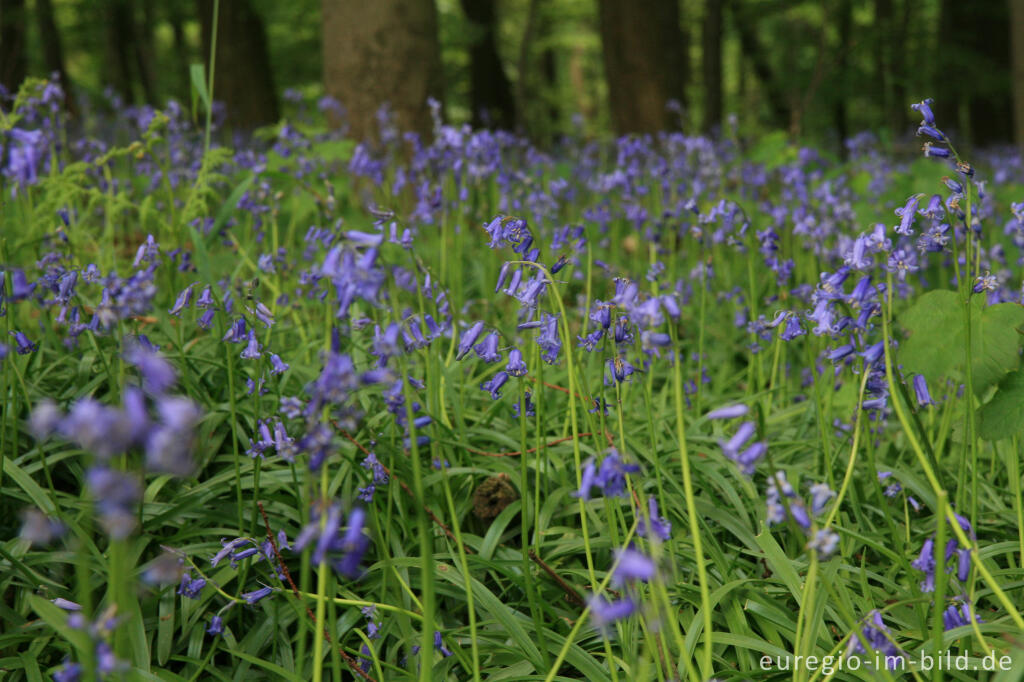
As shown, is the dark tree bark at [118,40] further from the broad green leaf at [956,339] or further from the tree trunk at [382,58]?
the broad green leaf at [956,339]

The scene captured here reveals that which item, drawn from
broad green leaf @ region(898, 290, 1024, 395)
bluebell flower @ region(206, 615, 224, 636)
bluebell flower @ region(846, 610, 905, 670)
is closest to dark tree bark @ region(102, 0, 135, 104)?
bluebell flower @ region(206, 615, 224, 636)

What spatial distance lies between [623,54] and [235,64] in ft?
17.9

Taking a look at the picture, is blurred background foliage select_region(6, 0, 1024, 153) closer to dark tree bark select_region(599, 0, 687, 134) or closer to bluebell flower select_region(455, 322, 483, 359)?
dark tree bark select_region(599, 0, 687, 134)

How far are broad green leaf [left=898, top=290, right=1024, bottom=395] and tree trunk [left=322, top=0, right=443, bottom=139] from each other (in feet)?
15.3

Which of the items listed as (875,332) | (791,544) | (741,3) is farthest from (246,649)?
(741,3)

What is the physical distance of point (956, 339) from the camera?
6.44 ft

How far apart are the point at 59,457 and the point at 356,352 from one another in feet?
3.45

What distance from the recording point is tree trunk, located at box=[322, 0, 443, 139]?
6.04 m

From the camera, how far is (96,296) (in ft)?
12.3

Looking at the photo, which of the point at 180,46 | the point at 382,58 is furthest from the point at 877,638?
the point at 180,46

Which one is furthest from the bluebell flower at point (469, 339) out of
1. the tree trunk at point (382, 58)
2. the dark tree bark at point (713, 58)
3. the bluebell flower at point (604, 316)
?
the dark tree bark at point (713, 58)

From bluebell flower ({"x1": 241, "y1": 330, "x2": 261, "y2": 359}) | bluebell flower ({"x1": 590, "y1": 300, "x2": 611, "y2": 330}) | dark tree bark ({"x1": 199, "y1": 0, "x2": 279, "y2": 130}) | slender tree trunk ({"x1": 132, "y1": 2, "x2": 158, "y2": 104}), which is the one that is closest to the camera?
bluebell flower ({"x1": 590, "y1": 300, "x2": 611, "y2": 330})

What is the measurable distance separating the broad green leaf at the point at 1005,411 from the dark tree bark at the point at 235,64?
10.2m

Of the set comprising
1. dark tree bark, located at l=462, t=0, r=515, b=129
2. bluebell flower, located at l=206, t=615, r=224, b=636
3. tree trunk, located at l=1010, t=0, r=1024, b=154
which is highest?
dark tree bark, located at l=462, t=0, r=515, b=129
